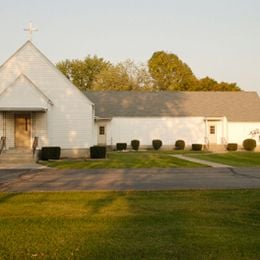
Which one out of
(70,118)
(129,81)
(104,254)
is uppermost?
(129,81)

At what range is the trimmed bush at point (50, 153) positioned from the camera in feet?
107

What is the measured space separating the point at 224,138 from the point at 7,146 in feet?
80.4

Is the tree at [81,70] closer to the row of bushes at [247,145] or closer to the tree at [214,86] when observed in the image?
the tree at [214,86]

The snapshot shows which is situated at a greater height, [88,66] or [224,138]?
[88,66]

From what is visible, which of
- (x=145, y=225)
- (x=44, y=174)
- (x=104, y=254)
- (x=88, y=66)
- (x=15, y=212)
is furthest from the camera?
(x=88, y=66)

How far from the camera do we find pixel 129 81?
7462 cm

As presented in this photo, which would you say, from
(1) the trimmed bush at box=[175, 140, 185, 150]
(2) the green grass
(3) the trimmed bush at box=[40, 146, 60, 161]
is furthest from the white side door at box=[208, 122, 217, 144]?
(2) the green grass

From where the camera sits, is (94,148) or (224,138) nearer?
(94,148)

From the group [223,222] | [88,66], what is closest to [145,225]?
[223,222]

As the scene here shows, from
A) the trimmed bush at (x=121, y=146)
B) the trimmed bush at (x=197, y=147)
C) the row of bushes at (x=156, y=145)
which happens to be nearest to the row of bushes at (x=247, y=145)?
the trimmed bush at (x=197, y=147)

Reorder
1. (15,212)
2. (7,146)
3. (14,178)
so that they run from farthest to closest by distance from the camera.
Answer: (7,146) → (14,178) → (15,212)

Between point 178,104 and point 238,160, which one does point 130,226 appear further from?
point 178,104

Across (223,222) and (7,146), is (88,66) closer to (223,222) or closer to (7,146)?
Result: (7,146)

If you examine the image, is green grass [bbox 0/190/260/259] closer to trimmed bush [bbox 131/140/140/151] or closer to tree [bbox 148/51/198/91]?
trimmed bush [bbox 131/140/140/151]
